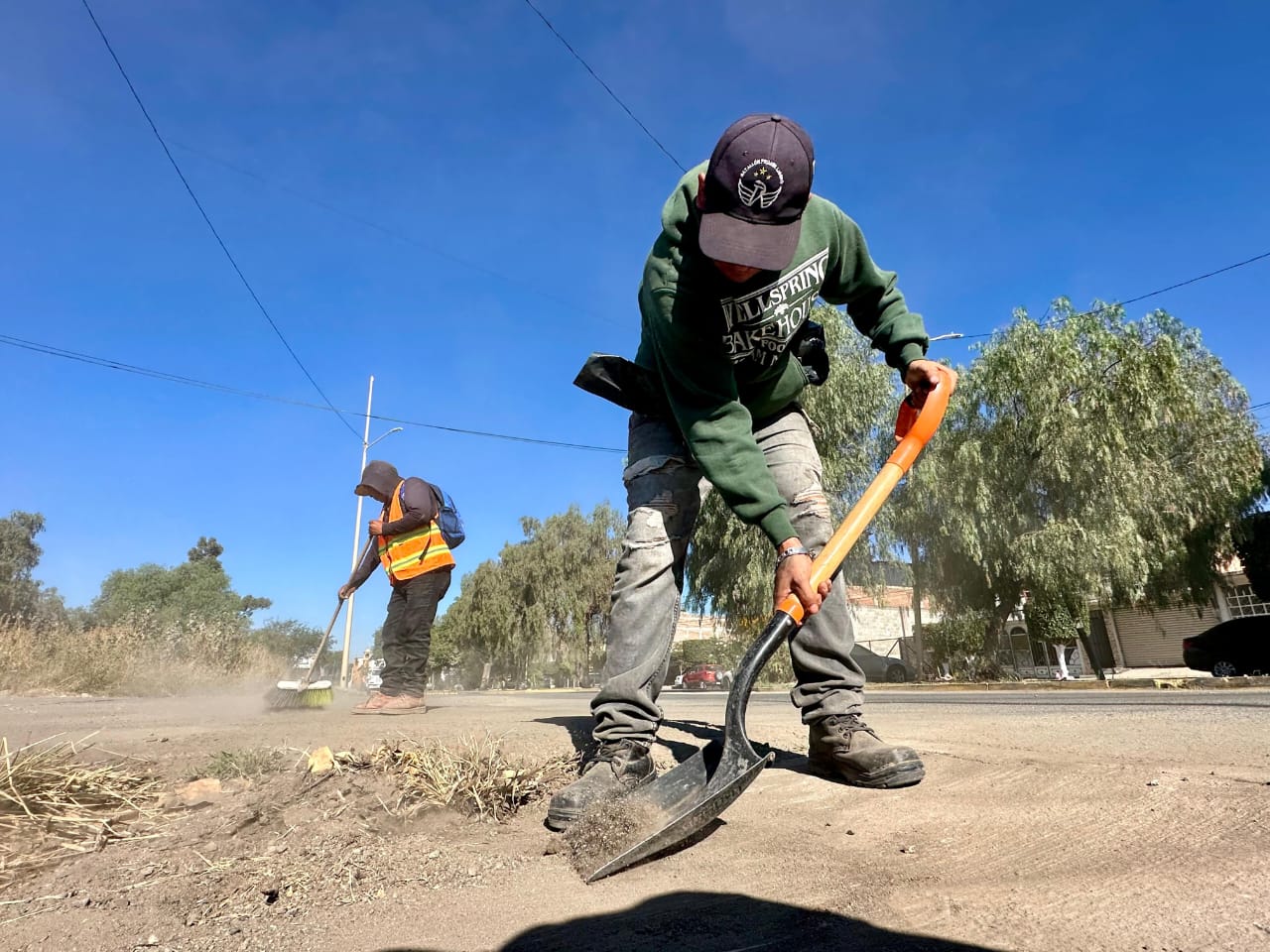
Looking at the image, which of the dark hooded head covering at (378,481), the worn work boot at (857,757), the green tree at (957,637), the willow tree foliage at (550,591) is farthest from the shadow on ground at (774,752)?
the willow tree foliage at (550,591)

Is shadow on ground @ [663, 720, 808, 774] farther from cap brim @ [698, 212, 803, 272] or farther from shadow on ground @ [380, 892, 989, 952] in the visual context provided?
cap brim @ [698, 212, 803, 272]

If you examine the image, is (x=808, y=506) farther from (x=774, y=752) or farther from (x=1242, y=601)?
(x=1242, y=601)

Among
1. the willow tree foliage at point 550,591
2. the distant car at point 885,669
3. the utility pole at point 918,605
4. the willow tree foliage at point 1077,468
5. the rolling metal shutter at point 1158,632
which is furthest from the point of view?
the willow tree foliage at point 550,591

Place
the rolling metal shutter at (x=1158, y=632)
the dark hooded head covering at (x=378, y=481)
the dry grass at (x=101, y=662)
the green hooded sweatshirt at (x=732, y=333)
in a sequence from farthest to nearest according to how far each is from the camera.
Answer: the rolling metal shutter at (x=1158, y=632) < the dry grass at (x=101, y=662) < the dark hooded head covering at (x=378, y=481) < the green hooded sweatshirt at (x=732, y=333)

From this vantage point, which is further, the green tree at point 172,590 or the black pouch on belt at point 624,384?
the green tree at point 172,590

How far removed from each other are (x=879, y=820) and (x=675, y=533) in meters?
1.02

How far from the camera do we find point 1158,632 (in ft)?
85.1

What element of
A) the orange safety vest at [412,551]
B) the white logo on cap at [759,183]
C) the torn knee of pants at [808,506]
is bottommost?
the torn knee of pants at [808,506]

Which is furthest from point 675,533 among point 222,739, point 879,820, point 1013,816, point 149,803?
point 222,739

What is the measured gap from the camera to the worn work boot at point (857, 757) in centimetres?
178

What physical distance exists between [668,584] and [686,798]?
0.74 m

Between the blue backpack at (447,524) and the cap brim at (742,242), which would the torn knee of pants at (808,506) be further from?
the blue backpack at (447,524)

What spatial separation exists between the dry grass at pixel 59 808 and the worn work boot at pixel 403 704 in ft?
8.89

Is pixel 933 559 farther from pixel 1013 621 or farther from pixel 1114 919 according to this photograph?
pixel 1114 919
